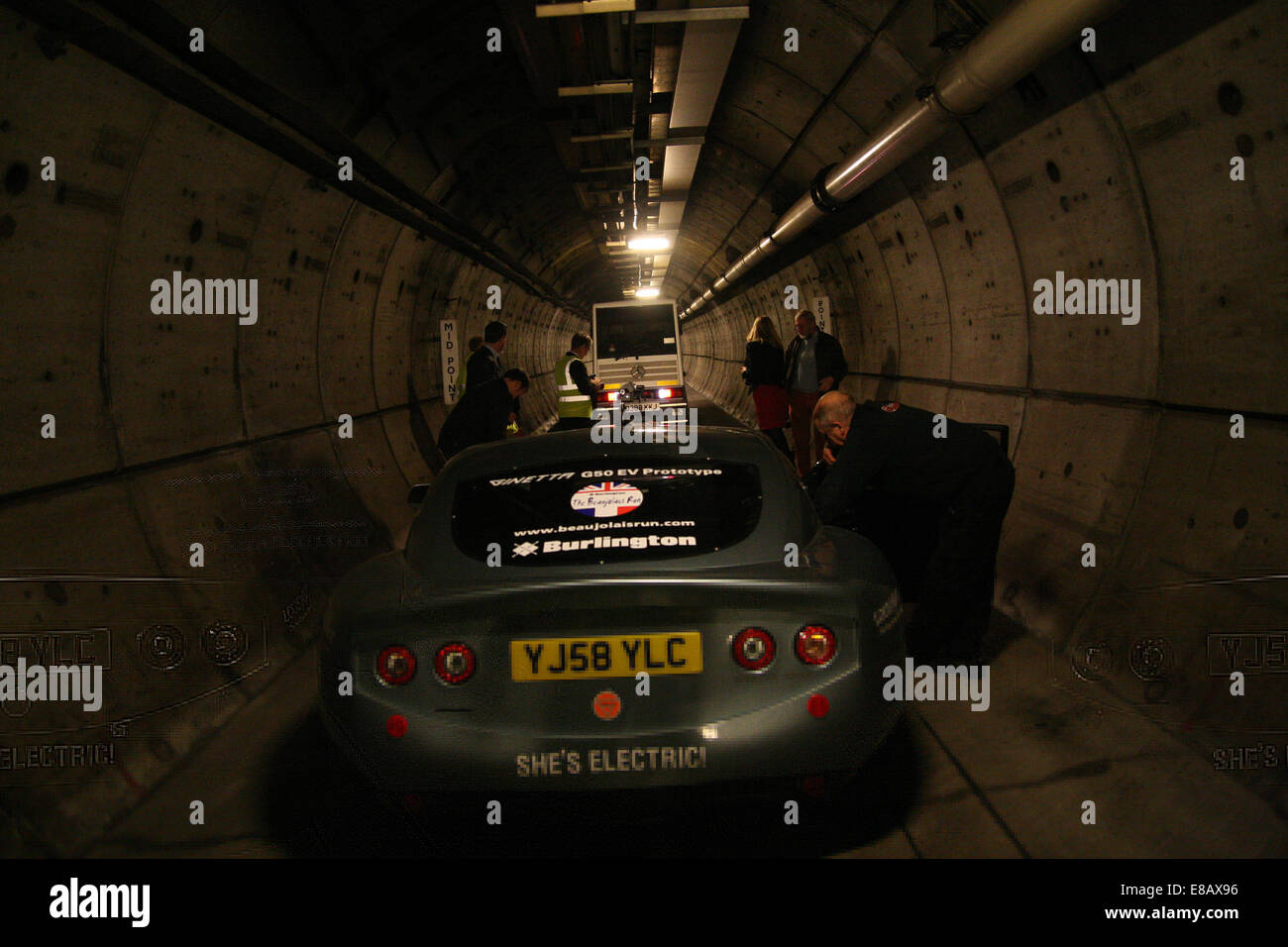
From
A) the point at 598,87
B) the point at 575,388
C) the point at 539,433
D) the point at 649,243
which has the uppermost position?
the point at 649,243

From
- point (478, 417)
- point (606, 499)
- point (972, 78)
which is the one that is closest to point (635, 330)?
point (478, 417)

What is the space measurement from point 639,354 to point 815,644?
1922cm

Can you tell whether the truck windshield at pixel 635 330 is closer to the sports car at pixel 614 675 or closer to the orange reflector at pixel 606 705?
the sports car at pixel 614 675

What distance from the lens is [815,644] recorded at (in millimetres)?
3164

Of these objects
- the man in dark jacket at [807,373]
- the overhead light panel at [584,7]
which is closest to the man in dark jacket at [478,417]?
the overhead light panel at [584,7]

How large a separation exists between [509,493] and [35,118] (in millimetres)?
2945

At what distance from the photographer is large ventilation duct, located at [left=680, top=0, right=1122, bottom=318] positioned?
4.93 m

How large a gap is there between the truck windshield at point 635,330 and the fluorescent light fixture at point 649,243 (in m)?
2.80

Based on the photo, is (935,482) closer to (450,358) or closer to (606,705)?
(606,705)

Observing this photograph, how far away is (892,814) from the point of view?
3.76 metres

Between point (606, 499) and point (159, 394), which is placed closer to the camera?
point (606, 499)

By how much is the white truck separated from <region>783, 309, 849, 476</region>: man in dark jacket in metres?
8.28
